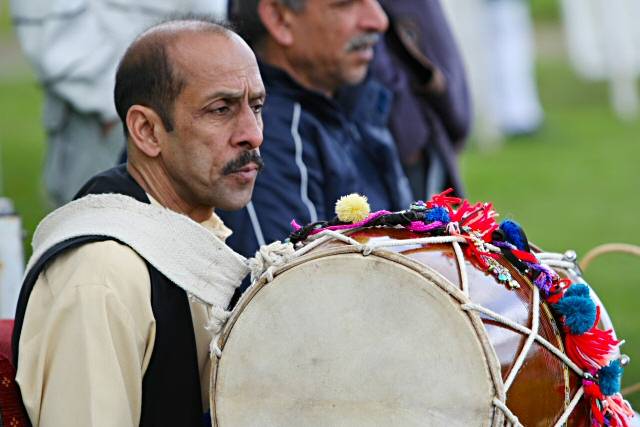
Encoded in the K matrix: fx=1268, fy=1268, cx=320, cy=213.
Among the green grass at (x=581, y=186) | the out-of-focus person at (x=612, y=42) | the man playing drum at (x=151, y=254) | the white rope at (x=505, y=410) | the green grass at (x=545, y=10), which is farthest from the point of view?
the green grass at (x=545, y=10)

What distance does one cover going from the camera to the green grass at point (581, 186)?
6.96m

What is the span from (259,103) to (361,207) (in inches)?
14.1

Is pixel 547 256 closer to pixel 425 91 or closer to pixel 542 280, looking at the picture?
pixel 542 280

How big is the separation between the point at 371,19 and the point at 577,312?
159cm

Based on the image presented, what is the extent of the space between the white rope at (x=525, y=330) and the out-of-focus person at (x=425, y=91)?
2.15m

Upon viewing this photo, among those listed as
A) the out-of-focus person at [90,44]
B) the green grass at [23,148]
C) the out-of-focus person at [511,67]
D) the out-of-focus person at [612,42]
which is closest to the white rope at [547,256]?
the out-of-focus person at [90,44]

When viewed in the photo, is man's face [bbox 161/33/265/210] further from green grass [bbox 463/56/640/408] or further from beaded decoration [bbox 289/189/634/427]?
green grass [bbox 463/56/640/408]

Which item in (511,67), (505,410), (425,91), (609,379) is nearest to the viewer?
(505,410)

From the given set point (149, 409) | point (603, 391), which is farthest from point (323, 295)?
point (603, 391)

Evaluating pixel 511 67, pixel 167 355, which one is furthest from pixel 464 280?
pixel 511 67

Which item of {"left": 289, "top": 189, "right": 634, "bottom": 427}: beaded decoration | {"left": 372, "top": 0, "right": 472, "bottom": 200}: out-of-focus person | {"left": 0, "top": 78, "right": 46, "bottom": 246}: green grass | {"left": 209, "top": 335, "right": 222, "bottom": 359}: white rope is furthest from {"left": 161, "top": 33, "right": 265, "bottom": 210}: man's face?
{"left": 0, "top": 78, "right": 46, "bottom": 246}: green grass

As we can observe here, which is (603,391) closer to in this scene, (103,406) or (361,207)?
(361,207)

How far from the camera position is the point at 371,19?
3.83m

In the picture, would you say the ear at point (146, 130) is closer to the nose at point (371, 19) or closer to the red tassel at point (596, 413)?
the red tassel at point (596, 413)
